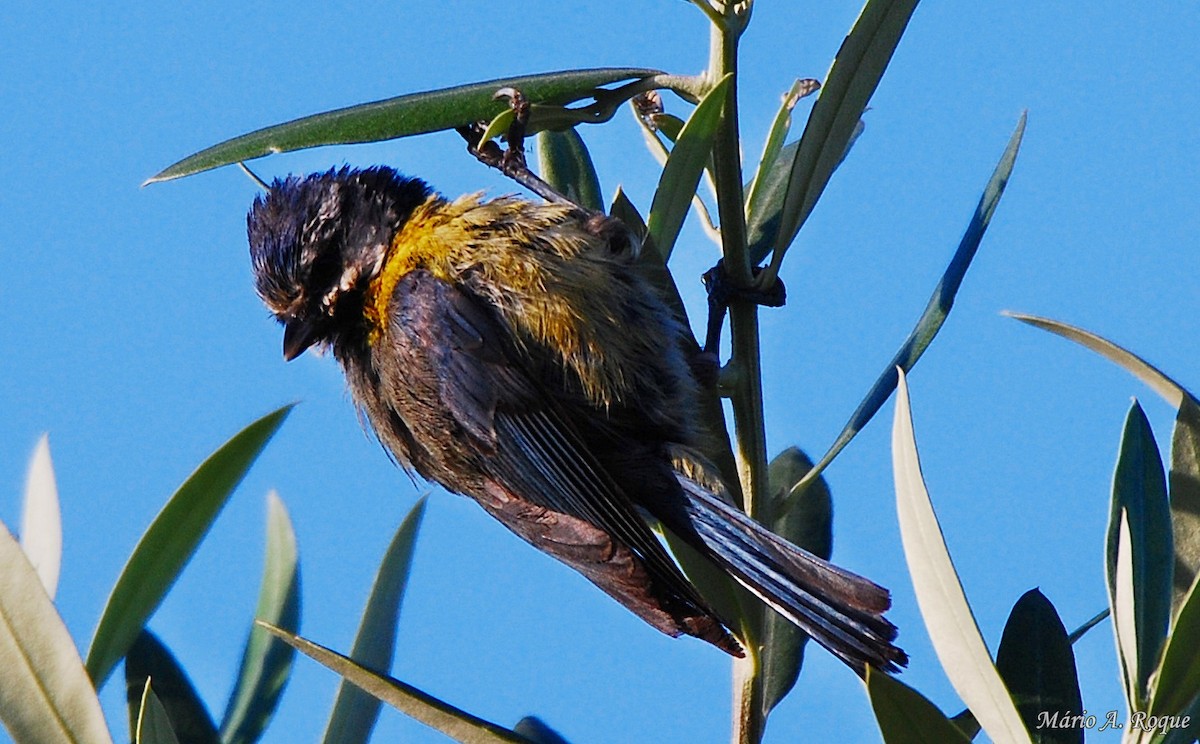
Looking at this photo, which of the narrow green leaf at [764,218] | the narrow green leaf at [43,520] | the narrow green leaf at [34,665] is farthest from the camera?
the narrow green leaf at [764,218]

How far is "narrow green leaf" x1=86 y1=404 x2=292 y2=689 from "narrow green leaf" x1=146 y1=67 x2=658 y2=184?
439 mm

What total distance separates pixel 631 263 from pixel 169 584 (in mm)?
1046

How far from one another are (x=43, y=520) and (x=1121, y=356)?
65.3 inches

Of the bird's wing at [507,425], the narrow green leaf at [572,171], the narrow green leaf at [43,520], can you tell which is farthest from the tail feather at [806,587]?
the narrow green leaf at [43,520]

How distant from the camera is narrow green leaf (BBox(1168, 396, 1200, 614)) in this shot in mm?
1808

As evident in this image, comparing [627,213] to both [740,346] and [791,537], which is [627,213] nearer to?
[740,346]

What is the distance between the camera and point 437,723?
163cm

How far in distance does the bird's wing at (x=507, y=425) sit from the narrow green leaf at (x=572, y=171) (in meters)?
0.29

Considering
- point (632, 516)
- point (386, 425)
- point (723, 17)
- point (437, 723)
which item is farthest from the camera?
point (386, 425)

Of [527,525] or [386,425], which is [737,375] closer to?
[527,525]

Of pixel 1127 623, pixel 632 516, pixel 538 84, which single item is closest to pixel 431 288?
pixel 632 516

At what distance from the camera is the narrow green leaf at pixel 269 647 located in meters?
2.19

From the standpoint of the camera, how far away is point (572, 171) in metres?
2.57

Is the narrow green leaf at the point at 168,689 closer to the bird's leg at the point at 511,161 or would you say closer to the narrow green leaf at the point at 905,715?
the bird's leg at the point at 511,161
